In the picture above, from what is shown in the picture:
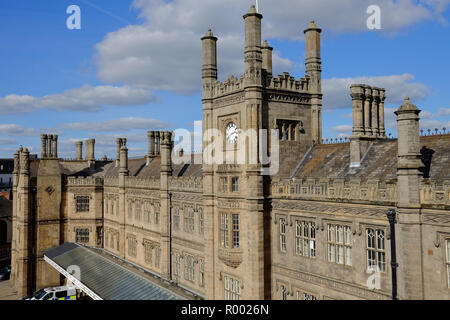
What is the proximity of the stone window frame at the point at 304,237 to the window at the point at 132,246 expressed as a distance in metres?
23.3

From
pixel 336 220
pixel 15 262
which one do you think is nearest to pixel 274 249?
pixel 336 220

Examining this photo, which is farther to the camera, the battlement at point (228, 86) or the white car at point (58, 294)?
the white car at point (58, 294)

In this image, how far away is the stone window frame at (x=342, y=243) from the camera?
1941cm

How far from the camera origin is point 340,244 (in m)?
19.8

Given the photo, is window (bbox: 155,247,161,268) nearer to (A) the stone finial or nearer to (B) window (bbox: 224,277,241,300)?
(B) window (bbox: 224,277,241,300)

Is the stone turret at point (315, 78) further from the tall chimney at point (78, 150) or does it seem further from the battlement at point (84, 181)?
the tall chimney at point (78, 150)

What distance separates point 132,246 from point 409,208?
31.7 meters

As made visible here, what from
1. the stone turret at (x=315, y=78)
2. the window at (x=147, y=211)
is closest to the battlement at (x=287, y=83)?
the stone turret at (x=315, y=78)
